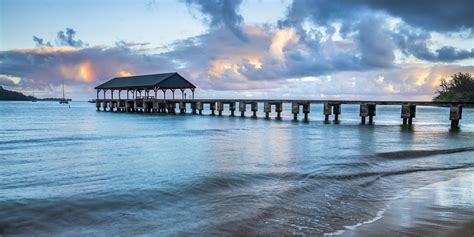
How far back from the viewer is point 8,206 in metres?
7.23

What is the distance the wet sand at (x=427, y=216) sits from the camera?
18.1ft

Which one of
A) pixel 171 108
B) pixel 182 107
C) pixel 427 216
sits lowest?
pixel 427 216

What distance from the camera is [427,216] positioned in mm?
6332

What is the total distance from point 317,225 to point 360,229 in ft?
2.19

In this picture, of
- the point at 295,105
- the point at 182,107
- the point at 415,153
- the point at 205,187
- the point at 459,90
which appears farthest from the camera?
the point at 459,90

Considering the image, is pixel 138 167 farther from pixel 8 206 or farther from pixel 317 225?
pixel 317 225

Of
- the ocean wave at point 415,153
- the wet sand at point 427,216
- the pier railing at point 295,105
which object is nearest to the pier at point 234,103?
the pier railing at point 295,105

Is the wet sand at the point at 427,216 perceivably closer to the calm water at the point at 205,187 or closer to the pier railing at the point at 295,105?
the calm water at the point at 205,187

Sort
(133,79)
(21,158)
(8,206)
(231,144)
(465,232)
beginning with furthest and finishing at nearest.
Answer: (133,79) < (231,144) < (21,158) < (8,206) < (465,232)

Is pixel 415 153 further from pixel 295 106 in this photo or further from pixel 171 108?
pixel 171 108

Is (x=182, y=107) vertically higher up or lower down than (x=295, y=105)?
lower down

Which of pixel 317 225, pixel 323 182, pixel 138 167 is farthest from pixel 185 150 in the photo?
pixel 317 225

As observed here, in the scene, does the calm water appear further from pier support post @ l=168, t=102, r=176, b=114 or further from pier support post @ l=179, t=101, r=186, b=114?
pier support post @ l=168, t=102, r=176, b=114

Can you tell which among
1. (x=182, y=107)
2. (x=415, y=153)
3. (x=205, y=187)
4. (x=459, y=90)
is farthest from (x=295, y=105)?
(x=459, y=90)
